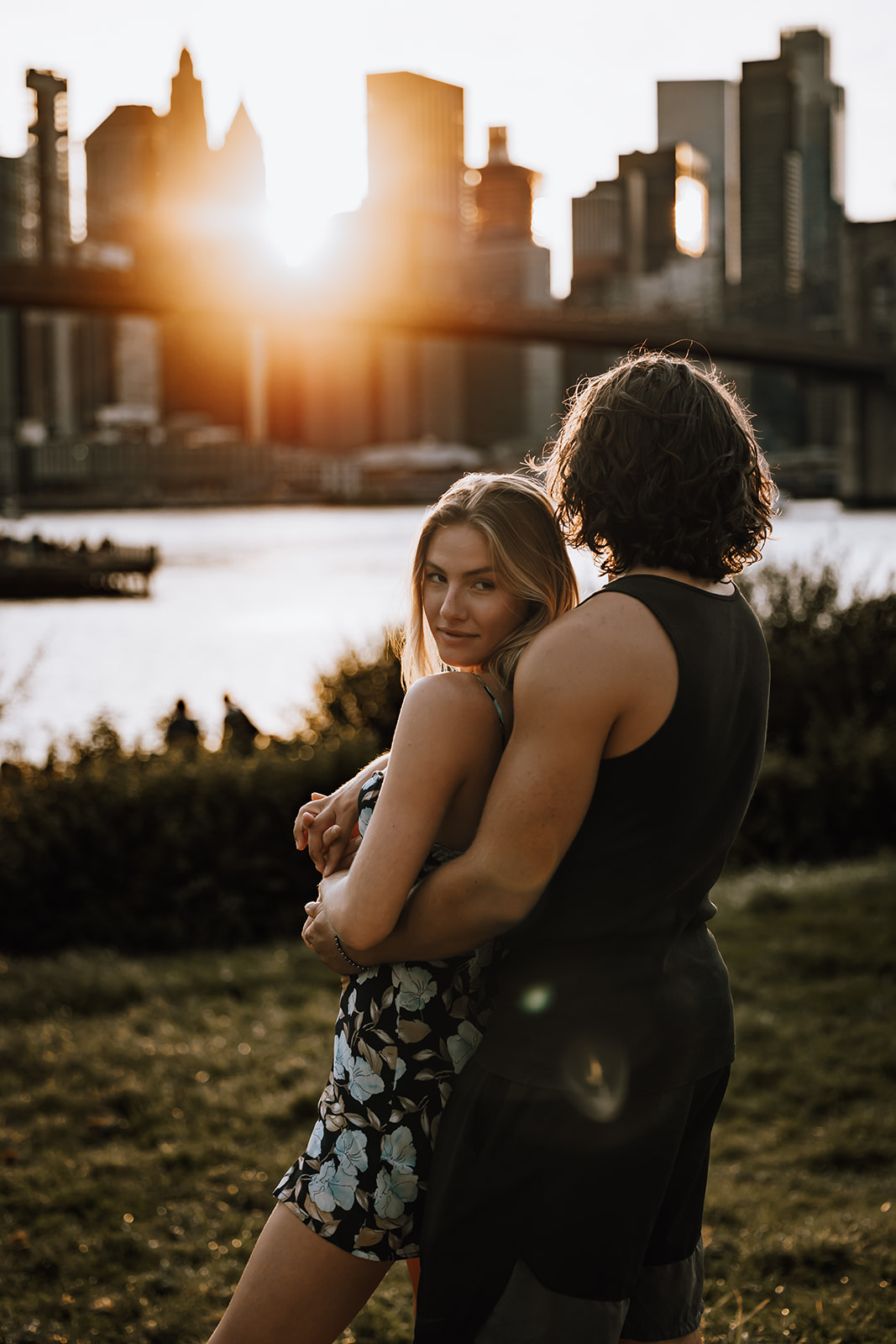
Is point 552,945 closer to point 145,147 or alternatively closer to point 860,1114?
point 860,1114

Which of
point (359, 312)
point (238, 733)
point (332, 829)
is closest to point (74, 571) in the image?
point (359, 312)

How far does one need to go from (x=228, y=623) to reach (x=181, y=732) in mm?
27368

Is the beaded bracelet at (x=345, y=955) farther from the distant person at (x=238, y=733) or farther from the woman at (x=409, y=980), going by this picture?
the distant person at (x=238, y=733)

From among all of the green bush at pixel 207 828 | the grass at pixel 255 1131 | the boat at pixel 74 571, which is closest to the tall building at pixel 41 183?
the boat at pixel 74 571

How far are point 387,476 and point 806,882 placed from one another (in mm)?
91540

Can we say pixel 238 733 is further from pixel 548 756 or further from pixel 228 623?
pixel 228 623

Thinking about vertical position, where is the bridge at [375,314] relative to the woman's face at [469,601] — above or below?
above

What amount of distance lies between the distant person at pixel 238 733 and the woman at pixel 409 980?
5724 millimetres

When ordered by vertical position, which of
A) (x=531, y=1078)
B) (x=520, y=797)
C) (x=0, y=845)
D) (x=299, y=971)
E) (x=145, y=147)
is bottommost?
(x=299, y=971)

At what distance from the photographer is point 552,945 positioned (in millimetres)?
1643

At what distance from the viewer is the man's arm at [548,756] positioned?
60.5 inches

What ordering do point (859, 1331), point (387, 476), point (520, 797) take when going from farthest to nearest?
point (387, 476), point (859, 1331), point (520, 797)

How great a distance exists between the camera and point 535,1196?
164 centimetres

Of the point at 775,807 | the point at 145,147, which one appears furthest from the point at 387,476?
the point at 775,807
